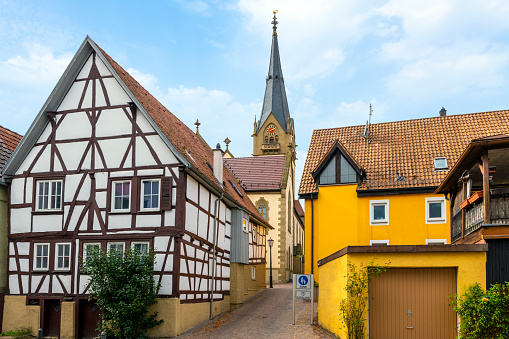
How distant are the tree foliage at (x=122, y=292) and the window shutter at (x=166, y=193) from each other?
1923 millimetres

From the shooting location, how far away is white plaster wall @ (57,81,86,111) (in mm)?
20672

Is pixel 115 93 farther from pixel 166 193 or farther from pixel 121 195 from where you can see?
pixel 166 193

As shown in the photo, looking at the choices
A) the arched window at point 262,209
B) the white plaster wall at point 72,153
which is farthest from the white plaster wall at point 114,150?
the arched window at point 262,209

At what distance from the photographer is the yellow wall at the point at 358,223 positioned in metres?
23.9

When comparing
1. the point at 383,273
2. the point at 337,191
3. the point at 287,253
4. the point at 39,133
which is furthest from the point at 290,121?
the point at 383,273

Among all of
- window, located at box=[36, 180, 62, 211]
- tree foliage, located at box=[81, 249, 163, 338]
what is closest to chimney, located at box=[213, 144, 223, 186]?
window, located at box=[36, 180, 62, 211]

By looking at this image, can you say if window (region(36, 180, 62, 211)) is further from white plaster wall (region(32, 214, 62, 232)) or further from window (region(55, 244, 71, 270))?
window (region(55, 244, 71, 270))

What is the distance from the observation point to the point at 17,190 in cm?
2075

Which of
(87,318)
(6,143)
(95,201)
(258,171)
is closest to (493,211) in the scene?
(95,201)

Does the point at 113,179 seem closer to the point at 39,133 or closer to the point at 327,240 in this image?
the point at 39,133

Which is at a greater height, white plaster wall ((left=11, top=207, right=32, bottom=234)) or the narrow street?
white plaster wall ((left=11, top=207, right=32, bottom=234))

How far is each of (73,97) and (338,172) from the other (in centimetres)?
1269

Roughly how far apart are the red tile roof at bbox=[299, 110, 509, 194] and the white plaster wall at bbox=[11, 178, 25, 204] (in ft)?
41.8

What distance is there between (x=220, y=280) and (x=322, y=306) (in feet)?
23.1
